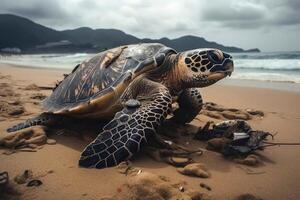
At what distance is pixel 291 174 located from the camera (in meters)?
2.51

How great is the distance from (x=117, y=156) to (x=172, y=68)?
4.81 feet

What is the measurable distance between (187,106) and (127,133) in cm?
142

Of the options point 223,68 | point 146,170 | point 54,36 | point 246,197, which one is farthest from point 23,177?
point 54,36

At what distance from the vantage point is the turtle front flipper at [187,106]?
12.7 ft

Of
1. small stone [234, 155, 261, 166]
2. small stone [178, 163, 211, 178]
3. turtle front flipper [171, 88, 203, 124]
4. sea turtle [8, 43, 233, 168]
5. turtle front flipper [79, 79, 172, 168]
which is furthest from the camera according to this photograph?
turtle front flipper [171, 88, 203, 124]

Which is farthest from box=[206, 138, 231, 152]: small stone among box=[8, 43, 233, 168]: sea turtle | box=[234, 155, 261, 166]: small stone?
box=[8, 43, 233, 168]: sea turtle

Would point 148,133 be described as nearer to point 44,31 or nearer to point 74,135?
point 74,135

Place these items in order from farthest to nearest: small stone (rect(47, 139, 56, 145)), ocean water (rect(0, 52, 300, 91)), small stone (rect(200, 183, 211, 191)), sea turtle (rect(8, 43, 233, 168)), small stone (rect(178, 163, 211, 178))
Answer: ocean water (rect(0, 52, 300, 91)), small stone (rect(47, 139, 56, 145)), sea turtle (rect(8, 43, 233, 168)), small stone (rect(178, 163, 211, 178)), small stone (rect(200, 183, 211, 191))

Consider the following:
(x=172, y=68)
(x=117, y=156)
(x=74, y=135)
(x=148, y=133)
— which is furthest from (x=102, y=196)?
(x=172, y=68)

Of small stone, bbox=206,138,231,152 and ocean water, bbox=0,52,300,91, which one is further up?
small stone, bbox=206,138,231,152

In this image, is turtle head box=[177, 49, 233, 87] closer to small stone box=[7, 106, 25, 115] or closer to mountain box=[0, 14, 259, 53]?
small stone box=[7, 106, 25, 115]

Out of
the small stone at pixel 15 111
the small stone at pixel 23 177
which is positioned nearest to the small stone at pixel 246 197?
the small stone at pixel 23 177

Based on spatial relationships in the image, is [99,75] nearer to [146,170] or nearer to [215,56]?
[215,56]

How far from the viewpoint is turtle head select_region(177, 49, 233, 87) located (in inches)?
133
